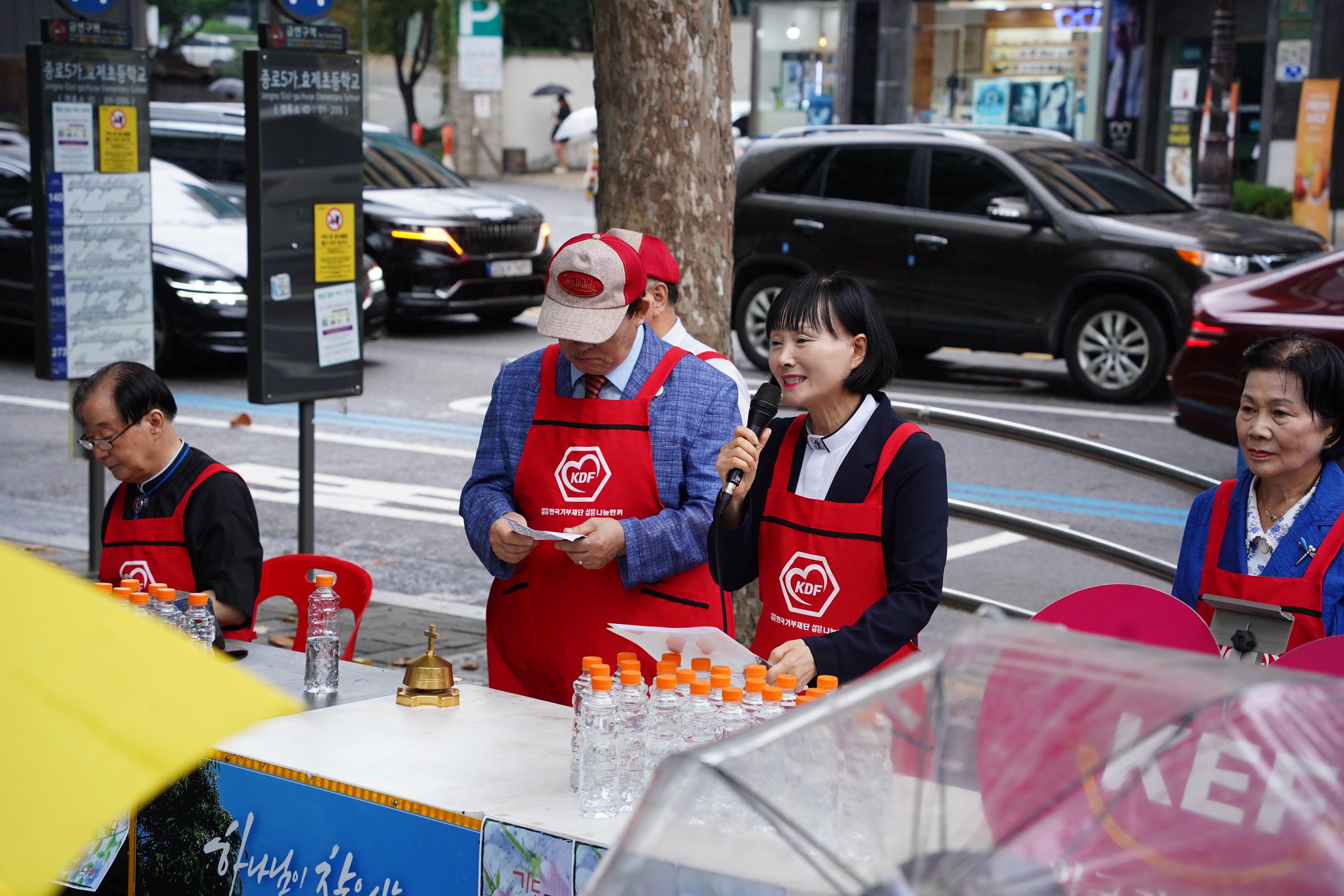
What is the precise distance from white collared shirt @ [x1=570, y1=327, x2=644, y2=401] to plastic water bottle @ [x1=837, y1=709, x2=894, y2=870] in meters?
1.98

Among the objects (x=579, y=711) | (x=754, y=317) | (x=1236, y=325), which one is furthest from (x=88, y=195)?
(x=754, y=317)

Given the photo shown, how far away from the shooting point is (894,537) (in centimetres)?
343

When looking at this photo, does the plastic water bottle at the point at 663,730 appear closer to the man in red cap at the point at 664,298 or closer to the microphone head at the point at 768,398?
the microphone head at the point at 768,398

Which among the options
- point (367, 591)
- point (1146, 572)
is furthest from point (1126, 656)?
point (1146, 572)

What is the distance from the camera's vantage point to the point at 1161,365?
11.9 metres

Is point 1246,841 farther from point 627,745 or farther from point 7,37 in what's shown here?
point 7,37

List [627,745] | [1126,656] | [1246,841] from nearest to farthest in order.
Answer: [1246,841] → [1126,656] → [627,745]

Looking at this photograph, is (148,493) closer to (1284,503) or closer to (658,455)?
(658,455)

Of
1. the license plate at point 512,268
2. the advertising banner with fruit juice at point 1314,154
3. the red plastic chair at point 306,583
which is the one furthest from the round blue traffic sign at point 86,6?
the advertising banner with fruit juice at point 1314,154

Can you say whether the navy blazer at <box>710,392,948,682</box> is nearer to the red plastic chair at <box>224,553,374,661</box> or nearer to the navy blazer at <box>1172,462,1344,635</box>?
the navy blazer at <box>1172,462,1344,635</box>

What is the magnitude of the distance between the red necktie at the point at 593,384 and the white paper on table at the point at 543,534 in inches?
15.1

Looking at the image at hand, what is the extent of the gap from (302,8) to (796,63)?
2228 centimetres

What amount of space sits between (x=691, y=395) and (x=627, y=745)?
3.81ft

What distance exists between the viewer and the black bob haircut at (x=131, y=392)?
4309 mm
